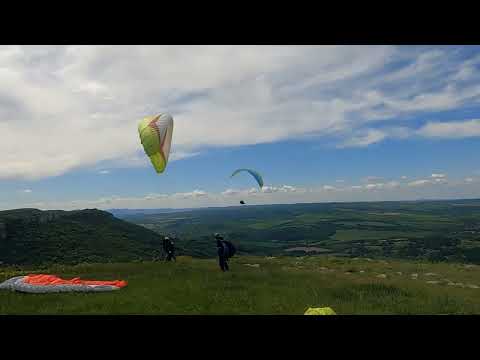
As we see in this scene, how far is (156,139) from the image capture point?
2645 centimetres

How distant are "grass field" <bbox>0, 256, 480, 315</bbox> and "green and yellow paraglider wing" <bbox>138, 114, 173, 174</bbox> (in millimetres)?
7922

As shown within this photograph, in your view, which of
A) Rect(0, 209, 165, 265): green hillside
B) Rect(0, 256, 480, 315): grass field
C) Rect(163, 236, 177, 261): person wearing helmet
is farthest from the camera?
Rect(0, 209, 165, 265): green hillside

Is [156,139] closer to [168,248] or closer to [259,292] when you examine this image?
[168,248]

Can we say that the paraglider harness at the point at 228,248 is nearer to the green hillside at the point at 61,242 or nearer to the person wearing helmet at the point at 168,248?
the person wearing helmet at the point at 168,248

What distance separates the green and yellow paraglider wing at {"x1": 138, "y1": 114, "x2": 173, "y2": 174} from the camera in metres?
26.3

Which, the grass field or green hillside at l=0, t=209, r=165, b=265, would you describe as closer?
the grass field

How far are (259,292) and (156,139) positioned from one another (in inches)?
513

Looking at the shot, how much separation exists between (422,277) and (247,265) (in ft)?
42.7

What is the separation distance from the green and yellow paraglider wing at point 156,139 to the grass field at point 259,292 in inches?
312

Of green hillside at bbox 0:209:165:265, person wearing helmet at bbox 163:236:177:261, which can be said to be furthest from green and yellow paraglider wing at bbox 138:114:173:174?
green hillside at bbox 0:209:165:265

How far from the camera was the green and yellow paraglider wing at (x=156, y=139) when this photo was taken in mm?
26281

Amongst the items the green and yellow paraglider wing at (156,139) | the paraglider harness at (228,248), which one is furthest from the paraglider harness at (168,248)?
the green and yellow paraglider wing at (156,139)

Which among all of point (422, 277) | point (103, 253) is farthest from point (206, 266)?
point (103, 253)

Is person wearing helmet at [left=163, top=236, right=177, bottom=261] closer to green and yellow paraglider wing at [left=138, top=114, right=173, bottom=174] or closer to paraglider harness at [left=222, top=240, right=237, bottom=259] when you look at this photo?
paraglider harness at [left=222, top=240, right=237, bottom=259]
